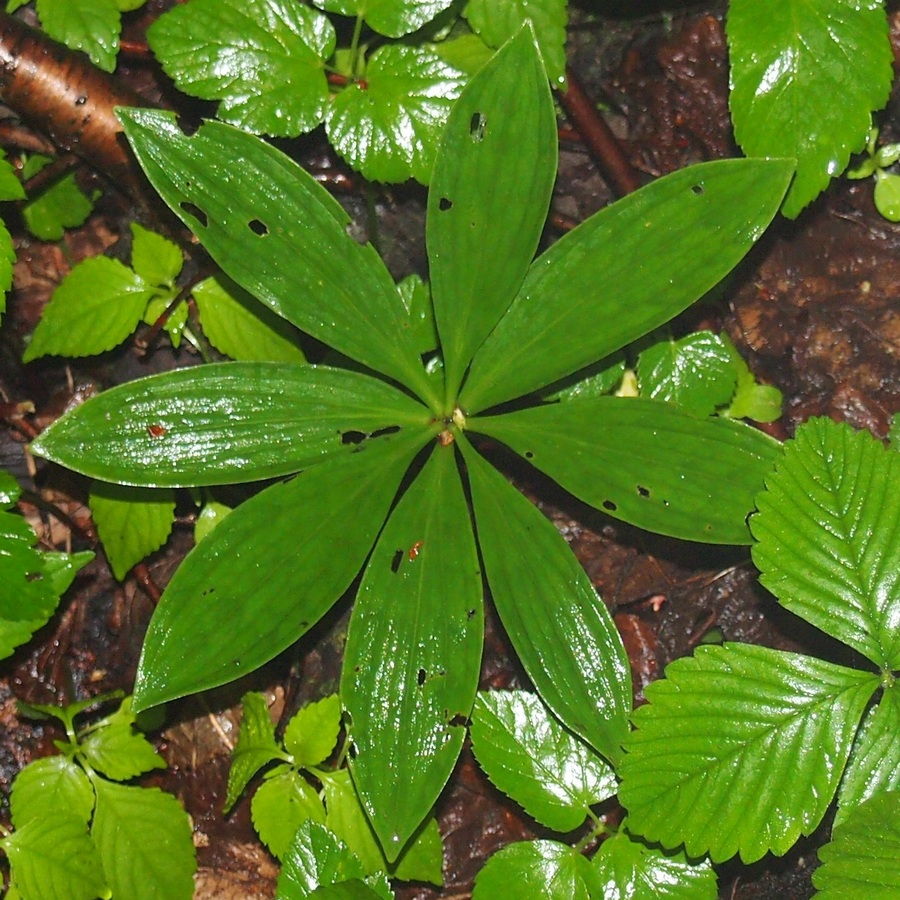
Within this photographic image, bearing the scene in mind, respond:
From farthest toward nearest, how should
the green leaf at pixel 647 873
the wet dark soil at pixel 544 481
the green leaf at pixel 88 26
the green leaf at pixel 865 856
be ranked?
the wet dark soil at pixel 544 481
the green leaf at pixel 88 26
the green leaf at pixel 647 873
the green leaf at pixel 865 856

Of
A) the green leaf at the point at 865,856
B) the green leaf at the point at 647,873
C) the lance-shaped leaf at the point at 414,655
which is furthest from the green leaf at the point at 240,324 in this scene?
the green leaf at the point at 865,856

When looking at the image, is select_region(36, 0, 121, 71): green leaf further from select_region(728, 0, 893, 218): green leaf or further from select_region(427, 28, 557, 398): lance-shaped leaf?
select_region(728, 0, 893, 218): green leaf

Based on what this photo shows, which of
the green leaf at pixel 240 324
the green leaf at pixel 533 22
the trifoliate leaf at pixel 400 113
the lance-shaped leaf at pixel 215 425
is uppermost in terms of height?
the green leaf at pixel 533 22

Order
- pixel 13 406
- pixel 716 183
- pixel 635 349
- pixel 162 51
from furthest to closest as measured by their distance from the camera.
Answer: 1. pixel 13 406
2. pixel 635 349
3. pixel 162 51
4. pixel 716 183

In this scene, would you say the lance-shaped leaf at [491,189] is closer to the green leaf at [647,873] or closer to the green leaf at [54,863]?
the green leaf at [647,873]

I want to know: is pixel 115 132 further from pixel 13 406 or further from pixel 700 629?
pixel 700 629

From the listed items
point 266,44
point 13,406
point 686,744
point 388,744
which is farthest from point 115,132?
point 686,744
